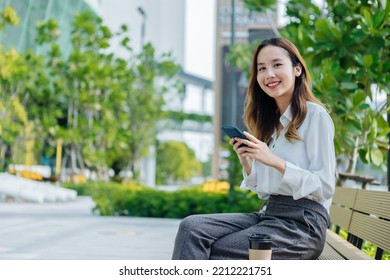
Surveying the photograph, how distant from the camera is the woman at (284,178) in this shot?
2090 millimetres

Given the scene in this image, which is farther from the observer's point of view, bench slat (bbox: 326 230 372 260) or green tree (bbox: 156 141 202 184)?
green tree (bbox: 156 141 202 184)

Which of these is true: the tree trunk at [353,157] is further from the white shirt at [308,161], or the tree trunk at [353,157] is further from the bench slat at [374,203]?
the white shirt at [308,161]

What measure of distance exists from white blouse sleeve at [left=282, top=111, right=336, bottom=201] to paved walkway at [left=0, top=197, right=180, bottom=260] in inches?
132

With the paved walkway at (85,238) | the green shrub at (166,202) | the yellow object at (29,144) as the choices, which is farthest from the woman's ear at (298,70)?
the yellow object at (29,144)

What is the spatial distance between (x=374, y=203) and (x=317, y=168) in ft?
2.53

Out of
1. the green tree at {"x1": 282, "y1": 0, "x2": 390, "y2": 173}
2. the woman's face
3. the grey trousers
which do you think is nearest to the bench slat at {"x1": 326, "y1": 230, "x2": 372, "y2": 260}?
the grey trousers

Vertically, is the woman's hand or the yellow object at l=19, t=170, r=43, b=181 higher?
the woman's hand

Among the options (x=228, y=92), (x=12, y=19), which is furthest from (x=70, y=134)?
(x=228, y=92)

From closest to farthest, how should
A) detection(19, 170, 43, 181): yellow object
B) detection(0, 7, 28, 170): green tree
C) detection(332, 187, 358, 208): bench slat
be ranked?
detection(332, 187, 358, 208): bench slat < detection(0, 7, 28, 170): green tree < detection(19, 170, 43, 181): yellow object

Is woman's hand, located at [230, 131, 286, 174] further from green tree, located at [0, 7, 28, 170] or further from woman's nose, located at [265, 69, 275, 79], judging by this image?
green tree, located at [0, 7, 28, 170]

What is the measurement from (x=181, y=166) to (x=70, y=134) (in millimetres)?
22057

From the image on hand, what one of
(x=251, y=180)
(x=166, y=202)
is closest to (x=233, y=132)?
(x=251, y=180)

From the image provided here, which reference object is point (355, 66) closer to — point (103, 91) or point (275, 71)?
point (275, 71)

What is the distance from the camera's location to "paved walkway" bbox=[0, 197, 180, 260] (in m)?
5.65
